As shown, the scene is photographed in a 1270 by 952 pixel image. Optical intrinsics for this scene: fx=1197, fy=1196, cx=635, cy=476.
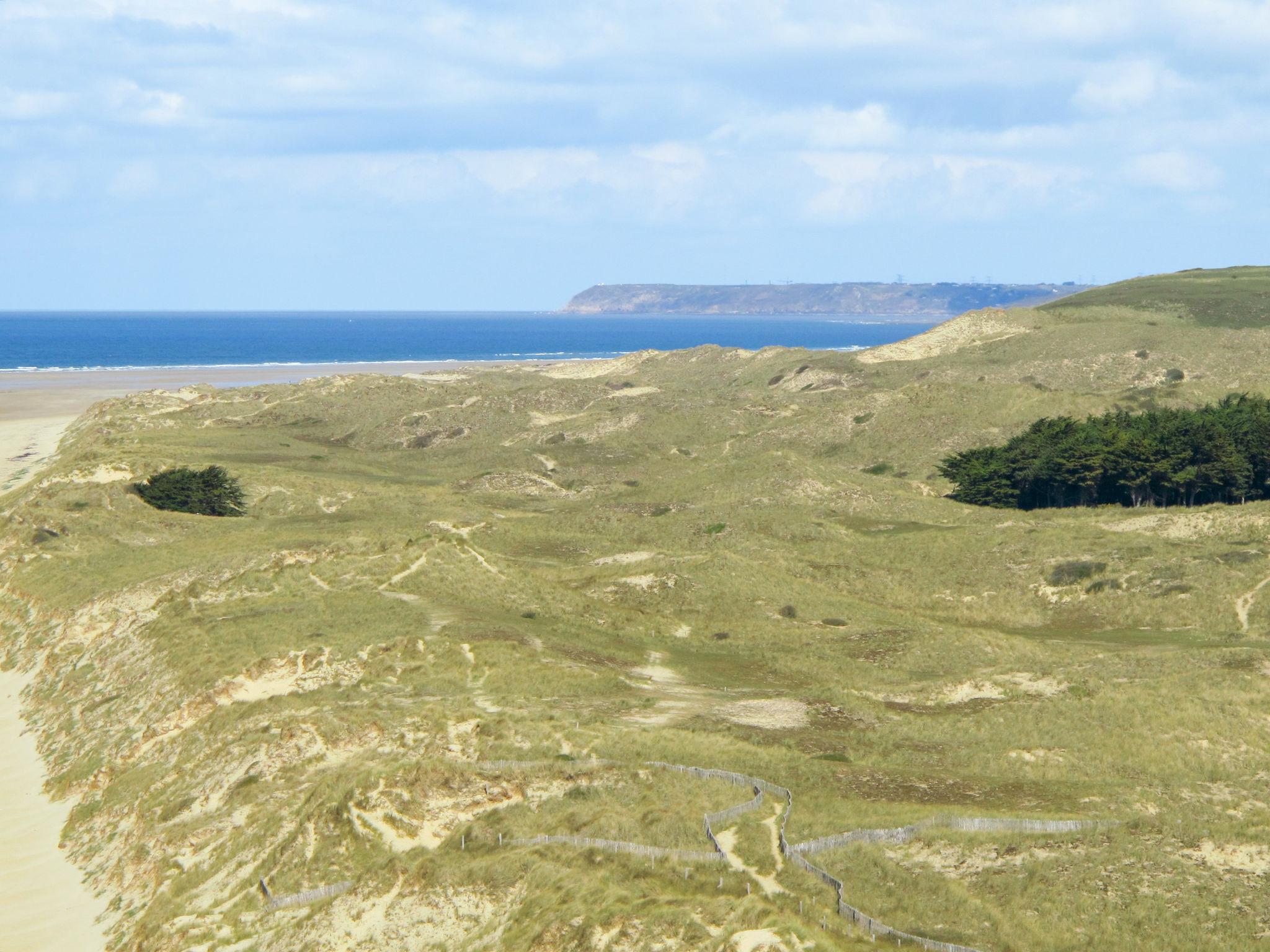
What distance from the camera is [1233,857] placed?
3095 cm

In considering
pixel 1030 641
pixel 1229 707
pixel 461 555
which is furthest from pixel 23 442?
pixel 1229 707

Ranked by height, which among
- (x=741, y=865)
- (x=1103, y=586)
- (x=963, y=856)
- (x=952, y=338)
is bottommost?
(x=1103, y=586)

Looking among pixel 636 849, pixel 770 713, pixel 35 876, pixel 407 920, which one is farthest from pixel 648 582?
pixel 407 920

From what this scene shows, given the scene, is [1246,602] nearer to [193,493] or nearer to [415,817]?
[415,817]

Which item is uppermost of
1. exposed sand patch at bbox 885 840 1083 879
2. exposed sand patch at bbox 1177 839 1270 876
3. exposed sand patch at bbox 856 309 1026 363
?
exposed sand patch at bbox 856 309 1026 363

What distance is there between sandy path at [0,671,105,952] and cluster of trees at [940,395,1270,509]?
2872 inches

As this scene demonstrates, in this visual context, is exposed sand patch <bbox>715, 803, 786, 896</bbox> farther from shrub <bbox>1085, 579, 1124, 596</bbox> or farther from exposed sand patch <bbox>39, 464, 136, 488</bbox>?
exposed sand patch <bbox>39, 464, 136, 488</bbox>

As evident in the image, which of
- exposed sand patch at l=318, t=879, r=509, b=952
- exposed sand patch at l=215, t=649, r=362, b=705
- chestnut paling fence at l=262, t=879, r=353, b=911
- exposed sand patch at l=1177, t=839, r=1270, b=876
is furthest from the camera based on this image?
exposed sand patch at l=215, t=649, r=362, b=705

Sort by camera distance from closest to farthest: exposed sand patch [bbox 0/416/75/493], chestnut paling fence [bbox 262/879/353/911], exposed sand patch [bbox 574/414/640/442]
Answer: chestnut paling fence [bbox 262/879/353/911] < exposed sand patch [bbox 0/416/75/493] < exposed sand patch [bbox 574/414/640/442]

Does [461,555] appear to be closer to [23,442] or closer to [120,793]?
[120,793]

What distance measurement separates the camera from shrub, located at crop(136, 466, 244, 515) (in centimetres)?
8688

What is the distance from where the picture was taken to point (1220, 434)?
9150 cm

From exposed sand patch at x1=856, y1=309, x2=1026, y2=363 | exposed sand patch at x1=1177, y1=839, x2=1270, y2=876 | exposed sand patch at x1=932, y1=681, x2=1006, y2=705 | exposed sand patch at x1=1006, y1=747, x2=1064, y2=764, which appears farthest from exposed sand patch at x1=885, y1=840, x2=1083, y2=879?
exposed sand patch at x1=856, y1=309, x2=1026, y2=363

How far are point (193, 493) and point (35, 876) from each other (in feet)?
173
